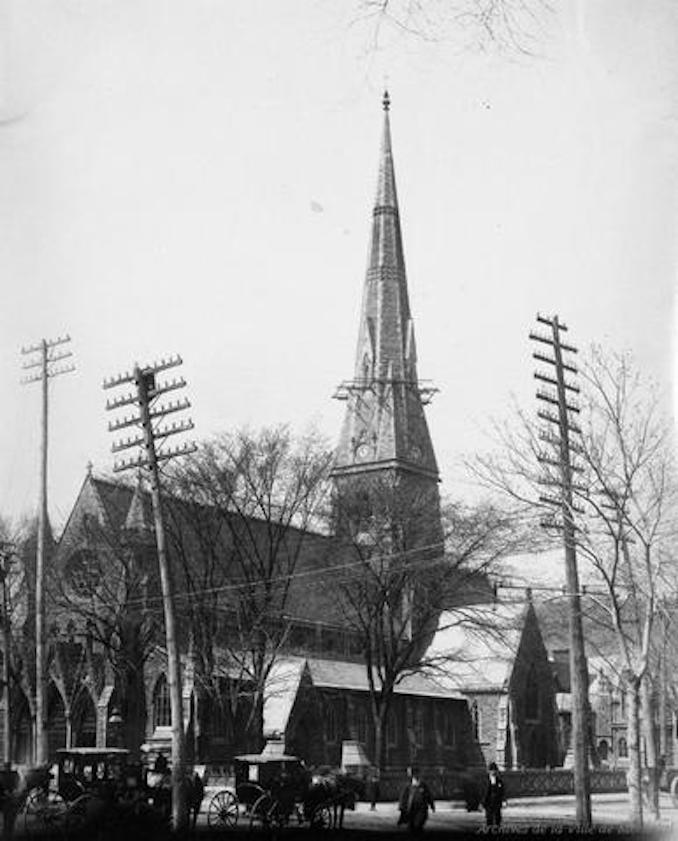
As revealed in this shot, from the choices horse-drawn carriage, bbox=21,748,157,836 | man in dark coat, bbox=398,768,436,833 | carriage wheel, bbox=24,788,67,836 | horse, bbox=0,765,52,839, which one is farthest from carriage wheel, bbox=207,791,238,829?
man in dark coat, bbox=398,768,436,833

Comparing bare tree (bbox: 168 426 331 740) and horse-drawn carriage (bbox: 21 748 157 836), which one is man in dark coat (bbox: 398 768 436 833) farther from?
bare tree (bbox: 168 426 331 740)

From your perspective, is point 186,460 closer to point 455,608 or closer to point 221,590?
point 221,590

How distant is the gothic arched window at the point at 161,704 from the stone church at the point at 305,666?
3cm

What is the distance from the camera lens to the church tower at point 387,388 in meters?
42.2

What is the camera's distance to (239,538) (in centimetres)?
2816

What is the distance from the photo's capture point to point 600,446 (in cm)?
1655

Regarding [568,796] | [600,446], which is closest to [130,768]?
[600,446]

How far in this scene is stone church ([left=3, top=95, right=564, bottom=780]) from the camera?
29000mm

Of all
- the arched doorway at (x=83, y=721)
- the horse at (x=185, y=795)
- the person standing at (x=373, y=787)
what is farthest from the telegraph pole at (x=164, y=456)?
the arched doorway at (x=83, y=721)

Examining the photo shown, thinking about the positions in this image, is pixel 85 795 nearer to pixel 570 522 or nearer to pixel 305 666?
pixel 570 522

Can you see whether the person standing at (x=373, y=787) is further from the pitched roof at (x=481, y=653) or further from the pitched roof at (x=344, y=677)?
the pitched roof at (x=481, y=653)

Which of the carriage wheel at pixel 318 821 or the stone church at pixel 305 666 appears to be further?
the stone church at pixel 305 666

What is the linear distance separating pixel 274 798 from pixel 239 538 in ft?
38.4

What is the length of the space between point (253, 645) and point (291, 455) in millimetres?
4673
